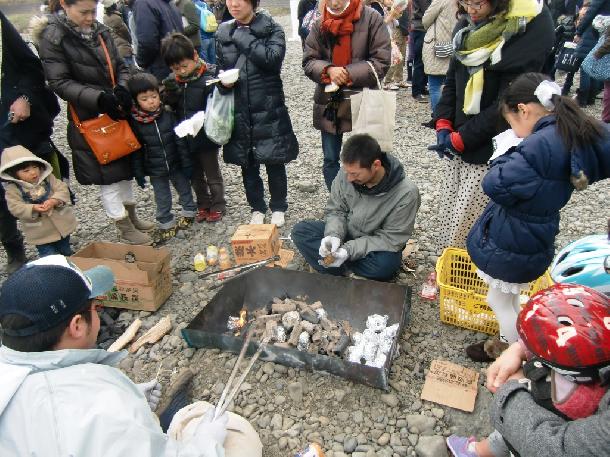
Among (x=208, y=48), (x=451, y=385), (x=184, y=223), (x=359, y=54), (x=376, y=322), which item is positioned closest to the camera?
(x=451, y=385)

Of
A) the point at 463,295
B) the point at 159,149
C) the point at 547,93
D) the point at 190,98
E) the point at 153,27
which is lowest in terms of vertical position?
the point at 463,295

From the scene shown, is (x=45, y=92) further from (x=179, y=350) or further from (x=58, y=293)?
(x=58, y=293)

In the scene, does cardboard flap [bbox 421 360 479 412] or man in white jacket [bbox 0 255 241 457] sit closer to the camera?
man in white jacket [bbox 0 255 241 457]

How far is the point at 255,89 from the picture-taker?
178 inches

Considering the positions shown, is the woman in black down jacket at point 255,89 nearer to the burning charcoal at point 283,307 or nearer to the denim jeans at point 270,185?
the denim jeans at point 270,185

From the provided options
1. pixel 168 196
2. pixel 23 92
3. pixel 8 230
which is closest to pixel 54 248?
pixel 8 230

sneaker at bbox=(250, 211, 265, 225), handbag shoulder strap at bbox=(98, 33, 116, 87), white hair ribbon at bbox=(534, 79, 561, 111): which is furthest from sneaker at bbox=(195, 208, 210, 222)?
white hair ribbon at bbox=(534, 79, 561, 111)

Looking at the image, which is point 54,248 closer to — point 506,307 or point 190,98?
point 190,98

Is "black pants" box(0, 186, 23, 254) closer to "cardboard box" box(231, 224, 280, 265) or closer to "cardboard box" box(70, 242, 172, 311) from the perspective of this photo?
"cardboard box" box(70, 242, 172, 311)

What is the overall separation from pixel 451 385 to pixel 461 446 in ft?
1.55

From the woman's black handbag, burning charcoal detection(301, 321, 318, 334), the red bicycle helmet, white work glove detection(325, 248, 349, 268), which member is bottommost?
burning charcoal detection(301, 321, 318, 334)

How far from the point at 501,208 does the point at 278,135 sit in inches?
102

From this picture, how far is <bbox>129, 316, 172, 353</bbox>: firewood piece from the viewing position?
3684mm

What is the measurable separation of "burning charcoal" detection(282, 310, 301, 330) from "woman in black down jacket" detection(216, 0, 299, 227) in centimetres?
179
